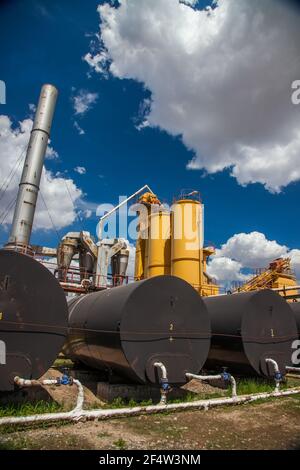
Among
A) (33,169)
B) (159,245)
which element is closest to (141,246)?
(159,245)

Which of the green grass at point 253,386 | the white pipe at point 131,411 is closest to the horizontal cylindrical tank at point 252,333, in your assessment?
the green grass at point 253,386

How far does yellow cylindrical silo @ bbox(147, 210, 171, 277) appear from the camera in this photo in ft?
85.1

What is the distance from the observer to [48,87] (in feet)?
75.2

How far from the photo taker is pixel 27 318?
20.3ft

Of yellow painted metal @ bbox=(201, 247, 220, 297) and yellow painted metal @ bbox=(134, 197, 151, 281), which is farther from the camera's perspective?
yellow painted metal @ bbox=(134, 197, 151, 281)

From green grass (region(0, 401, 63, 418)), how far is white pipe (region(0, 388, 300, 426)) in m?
0.73

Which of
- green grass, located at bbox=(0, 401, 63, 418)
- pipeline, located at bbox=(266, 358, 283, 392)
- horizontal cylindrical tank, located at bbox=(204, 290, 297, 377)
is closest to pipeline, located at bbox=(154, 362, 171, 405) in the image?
green grass, located at bbox=(0, 401, 63, 418)

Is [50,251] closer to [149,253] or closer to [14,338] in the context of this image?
[149,253]

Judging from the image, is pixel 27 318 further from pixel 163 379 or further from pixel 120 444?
pixel 163 379

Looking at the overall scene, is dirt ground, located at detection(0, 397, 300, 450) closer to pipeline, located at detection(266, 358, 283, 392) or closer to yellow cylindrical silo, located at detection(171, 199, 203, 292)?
pipeline, located at detection(266, 358, 283, 392)

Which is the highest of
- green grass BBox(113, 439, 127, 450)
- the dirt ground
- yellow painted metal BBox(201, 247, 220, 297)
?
yellow painted metal BBox(201, 247, 220, 297)

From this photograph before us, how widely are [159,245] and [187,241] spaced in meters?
3.27

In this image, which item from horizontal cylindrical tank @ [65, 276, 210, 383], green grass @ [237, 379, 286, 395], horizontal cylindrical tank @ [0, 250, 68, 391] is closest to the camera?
horizontal cylindrical tank @ [0, 250, 68, 391]

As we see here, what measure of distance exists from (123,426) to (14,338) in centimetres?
222
